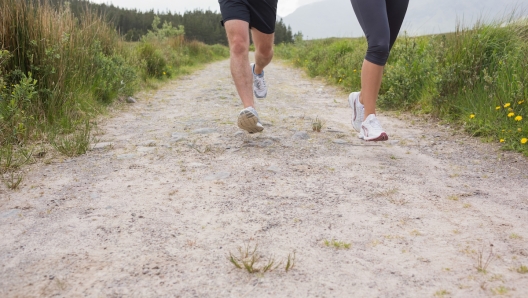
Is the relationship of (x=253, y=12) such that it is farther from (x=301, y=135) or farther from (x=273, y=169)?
(x=273, y=169)

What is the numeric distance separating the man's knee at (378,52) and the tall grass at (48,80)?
2.20m

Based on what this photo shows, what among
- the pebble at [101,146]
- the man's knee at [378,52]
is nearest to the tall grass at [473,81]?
the man's knee at [378,52]

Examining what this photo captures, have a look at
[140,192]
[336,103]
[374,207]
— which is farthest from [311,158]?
[336,103]

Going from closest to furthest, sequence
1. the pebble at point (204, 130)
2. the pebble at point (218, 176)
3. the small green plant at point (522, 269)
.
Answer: the small green plant at point (522, 269)
the pebble at point (218, 176)
the pebble at point (204, 130)

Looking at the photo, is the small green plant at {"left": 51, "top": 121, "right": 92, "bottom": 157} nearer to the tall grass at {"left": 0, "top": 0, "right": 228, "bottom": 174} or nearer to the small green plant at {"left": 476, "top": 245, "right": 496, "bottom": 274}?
the tall grass at {"left": 0, "top": 0, "right": 228, "bottom": 174}

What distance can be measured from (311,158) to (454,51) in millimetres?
2465

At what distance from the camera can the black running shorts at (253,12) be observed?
3.26 meters

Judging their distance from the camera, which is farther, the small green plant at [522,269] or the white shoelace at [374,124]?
the white shoelace at [374,124]

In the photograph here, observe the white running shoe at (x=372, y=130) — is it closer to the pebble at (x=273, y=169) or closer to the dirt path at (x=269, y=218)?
the dirt path at (x=269, y=218)

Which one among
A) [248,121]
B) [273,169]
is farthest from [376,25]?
[273,169]

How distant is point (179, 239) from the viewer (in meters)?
1.67

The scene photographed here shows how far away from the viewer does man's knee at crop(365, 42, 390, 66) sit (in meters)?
3.01

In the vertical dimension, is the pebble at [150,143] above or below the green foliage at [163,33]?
below

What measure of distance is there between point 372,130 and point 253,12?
1.37 metres
